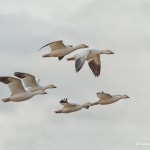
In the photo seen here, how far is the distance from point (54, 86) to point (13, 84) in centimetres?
205

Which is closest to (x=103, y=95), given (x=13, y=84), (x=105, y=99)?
(x=105, y=99)

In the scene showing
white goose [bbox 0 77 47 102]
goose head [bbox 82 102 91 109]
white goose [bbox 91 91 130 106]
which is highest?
white goose [bbox 0 77 47 102]

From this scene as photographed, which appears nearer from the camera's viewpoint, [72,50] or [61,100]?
[72,50]

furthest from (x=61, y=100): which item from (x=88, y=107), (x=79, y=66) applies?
(x=79, y=66)

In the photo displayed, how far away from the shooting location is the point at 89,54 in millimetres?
45812

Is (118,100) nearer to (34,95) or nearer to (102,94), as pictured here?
(102,94)

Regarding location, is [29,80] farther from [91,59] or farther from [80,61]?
[80,61]

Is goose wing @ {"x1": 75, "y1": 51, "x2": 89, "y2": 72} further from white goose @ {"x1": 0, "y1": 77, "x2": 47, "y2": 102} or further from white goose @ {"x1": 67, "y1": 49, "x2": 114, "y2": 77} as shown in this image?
white goose @ {"x1": 0, "y1": 77, "x2": 47, "y2": 102}

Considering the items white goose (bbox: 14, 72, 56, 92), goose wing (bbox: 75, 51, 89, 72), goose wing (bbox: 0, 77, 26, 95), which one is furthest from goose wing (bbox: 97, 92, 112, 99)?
goose wing (bbox: 0, 77, 26, 95)

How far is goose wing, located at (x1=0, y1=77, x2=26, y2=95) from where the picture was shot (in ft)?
151

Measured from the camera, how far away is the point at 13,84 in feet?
152

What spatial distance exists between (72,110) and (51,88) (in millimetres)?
1119

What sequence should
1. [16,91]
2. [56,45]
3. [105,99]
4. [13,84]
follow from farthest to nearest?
[105,99]
[13,84]
[16,91]
[56,45]

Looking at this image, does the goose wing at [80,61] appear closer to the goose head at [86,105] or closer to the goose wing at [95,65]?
the goose wing at [95,65]
